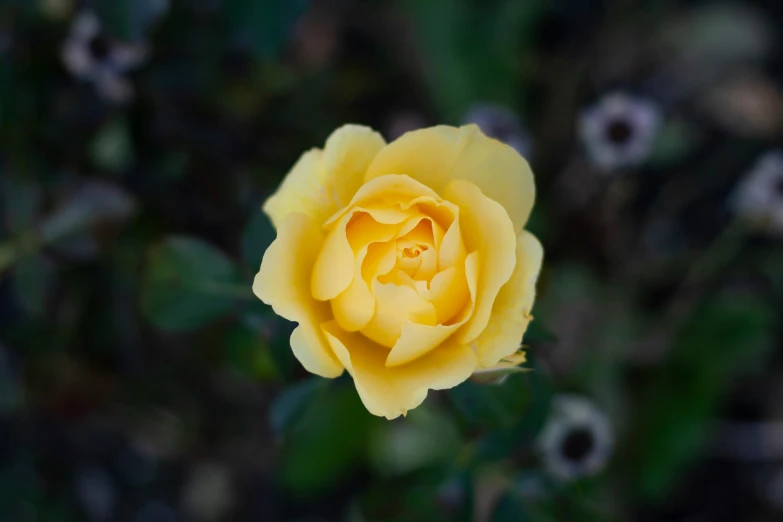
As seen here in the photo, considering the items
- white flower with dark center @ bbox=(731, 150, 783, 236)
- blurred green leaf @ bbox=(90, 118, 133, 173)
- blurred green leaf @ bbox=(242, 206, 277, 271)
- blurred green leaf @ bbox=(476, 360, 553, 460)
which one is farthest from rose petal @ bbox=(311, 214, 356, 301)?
white flower with dark center @ bbox=(731, 150, 783, 236)

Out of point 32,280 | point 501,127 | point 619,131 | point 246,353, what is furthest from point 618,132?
point 32,280

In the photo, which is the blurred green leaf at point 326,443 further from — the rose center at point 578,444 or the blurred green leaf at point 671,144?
the blurred green leaf at point 671,144

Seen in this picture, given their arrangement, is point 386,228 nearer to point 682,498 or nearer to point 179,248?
point 179,248

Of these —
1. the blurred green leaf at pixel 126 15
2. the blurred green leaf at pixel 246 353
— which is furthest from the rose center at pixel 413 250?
the blurred green leaf at pixel 126 15

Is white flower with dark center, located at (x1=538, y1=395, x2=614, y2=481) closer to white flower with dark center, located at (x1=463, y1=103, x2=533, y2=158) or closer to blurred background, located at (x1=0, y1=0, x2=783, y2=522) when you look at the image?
blurred background, located at (x1=0, y1=0, x2=783, y2=522)

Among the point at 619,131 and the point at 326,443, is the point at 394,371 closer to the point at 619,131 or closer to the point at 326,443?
the point at 619,131

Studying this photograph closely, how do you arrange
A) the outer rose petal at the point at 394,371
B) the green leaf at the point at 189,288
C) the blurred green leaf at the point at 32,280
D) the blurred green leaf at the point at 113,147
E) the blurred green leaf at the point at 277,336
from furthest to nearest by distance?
the blurred green leaf at the point at 113,147, the blurred green leaf at the point at 32,280, the green leaf at the point at 189,288, the blurred green leaf at the point at 277,336, the outer rose petal at the point at 394,371
